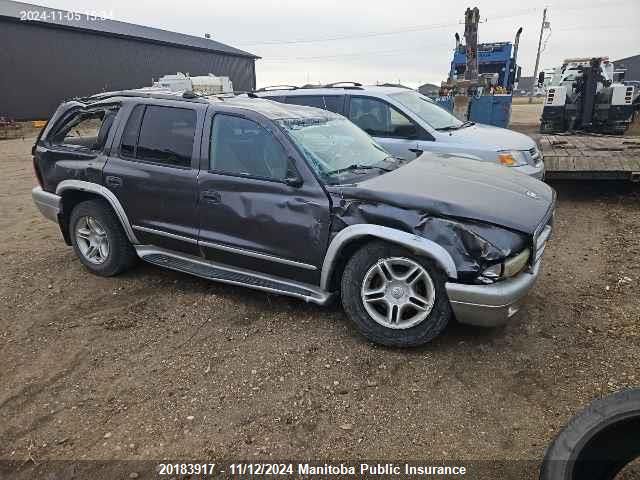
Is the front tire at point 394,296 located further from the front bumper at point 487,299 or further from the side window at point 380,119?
the side window at point 380,119

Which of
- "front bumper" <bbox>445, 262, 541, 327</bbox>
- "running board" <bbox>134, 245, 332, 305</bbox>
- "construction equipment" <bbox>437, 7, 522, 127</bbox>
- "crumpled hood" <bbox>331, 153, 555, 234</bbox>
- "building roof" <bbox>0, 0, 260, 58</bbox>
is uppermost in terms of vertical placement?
"building roof" <bbox>0, 0, 260, 58</bbox>

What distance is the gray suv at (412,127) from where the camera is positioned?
5.89 meters

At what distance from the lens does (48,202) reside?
453 cm

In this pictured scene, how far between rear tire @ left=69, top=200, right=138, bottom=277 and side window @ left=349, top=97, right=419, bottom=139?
3.61 meters

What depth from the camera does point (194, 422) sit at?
2.56 meters

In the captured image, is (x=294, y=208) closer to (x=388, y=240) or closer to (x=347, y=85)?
(x=388, y=240)

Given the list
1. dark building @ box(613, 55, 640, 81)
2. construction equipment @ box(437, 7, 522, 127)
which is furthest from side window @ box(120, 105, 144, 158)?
dark building @ box(613, 55, 640, 81)

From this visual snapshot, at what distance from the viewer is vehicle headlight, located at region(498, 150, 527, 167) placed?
19.0ft

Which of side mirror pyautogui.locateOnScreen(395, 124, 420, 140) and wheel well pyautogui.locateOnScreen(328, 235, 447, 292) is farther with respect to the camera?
side mirror pyautogui.locateOnScreen(395, 124, 420, 140)

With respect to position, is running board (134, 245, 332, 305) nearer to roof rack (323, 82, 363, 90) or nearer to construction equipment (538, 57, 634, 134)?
roof rack (323, 82, 363, 90)

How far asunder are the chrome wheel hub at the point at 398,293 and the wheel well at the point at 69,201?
2.79m

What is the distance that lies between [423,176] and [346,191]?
0.69m

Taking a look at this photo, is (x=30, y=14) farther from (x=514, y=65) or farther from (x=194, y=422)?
(x=194, y=422)

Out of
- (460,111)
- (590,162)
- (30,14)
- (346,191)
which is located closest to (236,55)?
(30,14)
